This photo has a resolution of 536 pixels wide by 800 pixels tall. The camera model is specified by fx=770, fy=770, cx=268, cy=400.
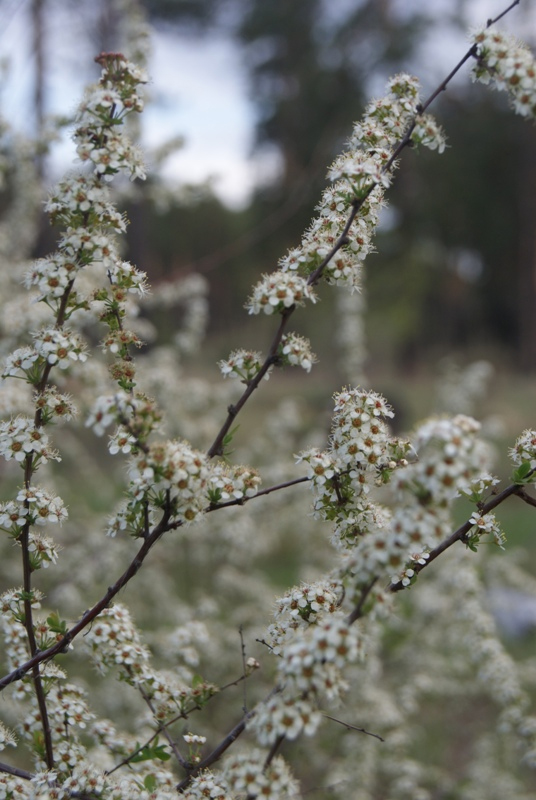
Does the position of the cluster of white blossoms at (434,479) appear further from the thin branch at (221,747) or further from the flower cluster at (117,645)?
the flower cluster at (117,645)

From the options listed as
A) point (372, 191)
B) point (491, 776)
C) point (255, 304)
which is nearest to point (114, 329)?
point (255, 304)

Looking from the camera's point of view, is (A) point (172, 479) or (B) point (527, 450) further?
(B) point (527, 450)

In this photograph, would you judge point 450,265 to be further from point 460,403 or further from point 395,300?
point 460,403

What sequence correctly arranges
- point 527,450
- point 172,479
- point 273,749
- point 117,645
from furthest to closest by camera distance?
point 117,645
point 527,450
point 172,479
point 273,749

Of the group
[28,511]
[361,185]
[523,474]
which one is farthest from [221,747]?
[361,185]

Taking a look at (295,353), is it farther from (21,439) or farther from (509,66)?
(509,66)

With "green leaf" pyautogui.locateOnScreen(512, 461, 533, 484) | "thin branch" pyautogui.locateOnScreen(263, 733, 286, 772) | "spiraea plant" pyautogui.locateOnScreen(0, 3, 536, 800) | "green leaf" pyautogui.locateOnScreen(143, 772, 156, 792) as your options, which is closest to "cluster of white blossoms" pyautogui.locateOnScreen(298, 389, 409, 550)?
"spiraea plant" pyautogui.locateOnScreen(0, 3, 536, 800)

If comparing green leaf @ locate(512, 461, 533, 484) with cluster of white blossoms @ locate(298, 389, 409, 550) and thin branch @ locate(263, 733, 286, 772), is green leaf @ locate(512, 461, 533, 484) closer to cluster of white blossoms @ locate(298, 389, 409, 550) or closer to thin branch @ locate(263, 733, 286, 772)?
cluster of white blossoms @ locate(298, 389, 409, 550)
